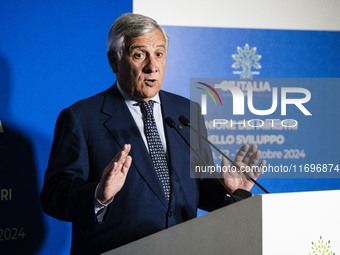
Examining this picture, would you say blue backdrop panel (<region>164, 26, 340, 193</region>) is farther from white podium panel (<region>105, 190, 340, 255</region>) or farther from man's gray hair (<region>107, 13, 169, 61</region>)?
white podium panel (<region>105, 190, 340, 255</region>)

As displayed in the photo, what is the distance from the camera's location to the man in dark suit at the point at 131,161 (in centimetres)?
264

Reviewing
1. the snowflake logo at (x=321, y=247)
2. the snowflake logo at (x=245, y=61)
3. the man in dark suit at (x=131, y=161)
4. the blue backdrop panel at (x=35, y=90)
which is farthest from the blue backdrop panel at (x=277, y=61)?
the snowflake logo at (x=321, y=247)

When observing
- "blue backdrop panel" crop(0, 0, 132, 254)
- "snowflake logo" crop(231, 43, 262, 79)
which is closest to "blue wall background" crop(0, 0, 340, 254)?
"blue backdrop panel" crop(0, 0, 132, 254)

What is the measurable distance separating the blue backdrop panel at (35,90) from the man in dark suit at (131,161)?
2.15ft

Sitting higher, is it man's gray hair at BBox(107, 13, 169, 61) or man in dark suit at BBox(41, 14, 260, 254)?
man's gray hair at BBox(107, 13, 169, 61)

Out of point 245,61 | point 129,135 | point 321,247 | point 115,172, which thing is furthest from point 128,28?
point 321,247

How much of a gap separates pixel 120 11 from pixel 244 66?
3.05 feet

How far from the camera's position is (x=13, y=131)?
3.49 m

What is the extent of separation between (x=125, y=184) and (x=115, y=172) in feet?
1.89

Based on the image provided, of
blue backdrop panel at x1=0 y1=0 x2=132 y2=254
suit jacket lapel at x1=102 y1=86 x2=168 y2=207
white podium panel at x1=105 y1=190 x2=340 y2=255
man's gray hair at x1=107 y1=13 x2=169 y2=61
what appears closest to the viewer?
white podium panel at x1=105 y1=190 x2=340 y2=255

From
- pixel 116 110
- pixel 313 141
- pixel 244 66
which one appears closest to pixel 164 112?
pixel 116 110

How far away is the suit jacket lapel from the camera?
2807mm

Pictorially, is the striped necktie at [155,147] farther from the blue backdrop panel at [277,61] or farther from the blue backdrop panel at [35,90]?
the blue backdrop panel at [277,61]

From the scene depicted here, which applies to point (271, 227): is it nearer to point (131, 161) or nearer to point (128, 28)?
point (131, 161)
